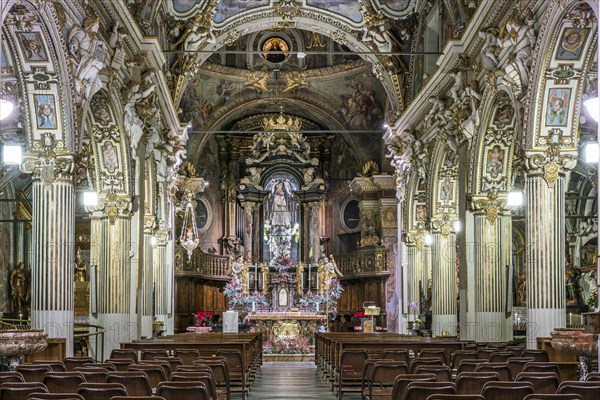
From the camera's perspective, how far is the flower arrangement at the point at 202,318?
38.8 meters

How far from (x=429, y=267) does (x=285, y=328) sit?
18.4 feet

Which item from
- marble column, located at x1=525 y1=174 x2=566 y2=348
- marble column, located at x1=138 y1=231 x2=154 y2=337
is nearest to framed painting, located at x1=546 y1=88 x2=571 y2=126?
marble column, located at x1=525 y1=174 x2=566 y2=348

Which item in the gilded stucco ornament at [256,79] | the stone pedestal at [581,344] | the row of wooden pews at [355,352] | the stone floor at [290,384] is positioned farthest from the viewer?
the gilded stucco ornament at [256,79]

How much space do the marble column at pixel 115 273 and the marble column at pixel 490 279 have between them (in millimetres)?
8032

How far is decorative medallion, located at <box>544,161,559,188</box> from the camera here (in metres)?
17.8

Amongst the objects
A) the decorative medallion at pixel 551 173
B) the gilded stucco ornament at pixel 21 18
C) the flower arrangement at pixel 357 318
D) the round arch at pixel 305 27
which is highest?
the round arch at pixel 305 27

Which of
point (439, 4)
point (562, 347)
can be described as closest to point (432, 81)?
point (439, 4)

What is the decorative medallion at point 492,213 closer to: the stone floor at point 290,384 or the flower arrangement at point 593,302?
the stone floor at point 290,384

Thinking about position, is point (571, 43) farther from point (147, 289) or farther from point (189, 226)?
point (189, 226)

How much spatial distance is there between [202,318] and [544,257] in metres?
23.3

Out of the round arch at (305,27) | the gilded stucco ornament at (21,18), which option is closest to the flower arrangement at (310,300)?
the round arch at (305,27)

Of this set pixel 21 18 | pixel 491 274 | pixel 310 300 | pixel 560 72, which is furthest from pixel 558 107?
pixel 310 300

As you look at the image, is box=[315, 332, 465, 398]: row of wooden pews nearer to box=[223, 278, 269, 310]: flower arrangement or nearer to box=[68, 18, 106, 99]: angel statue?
box=[68, 18, 106, 99]: angel statue

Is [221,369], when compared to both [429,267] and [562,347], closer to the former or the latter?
[562,347]
